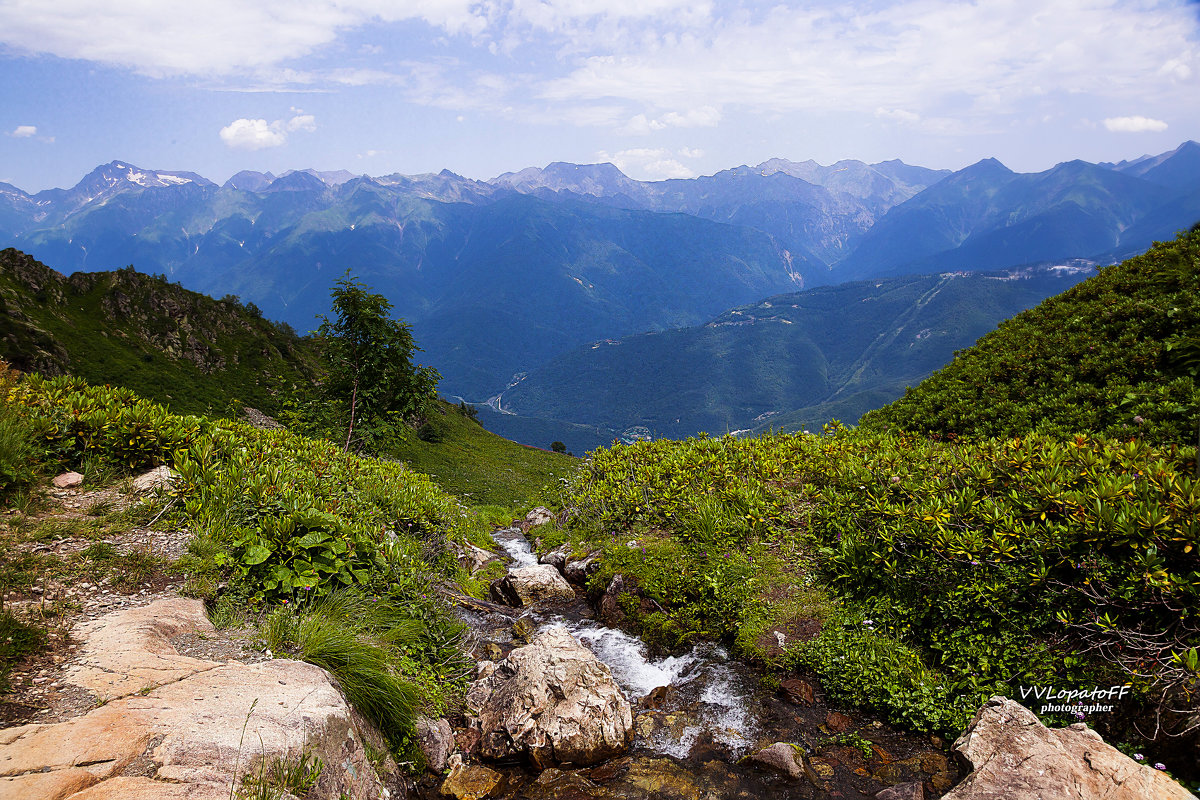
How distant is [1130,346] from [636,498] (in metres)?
12.2

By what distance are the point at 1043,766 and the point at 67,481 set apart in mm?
13031

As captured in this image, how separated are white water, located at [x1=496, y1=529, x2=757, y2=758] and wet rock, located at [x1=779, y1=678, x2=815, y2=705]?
22.6 inches

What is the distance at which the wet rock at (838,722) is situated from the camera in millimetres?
7477

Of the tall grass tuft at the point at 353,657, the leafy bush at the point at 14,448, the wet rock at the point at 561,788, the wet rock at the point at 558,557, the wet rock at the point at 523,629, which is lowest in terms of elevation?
the wet rock at the point at 558,557

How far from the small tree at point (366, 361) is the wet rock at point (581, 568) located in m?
9.23

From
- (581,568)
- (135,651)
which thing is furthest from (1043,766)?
(581,568)

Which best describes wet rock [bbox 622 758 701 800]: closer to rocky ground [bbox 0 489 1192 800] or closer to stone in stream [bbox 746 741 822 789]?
rocky ground [bbox 0 489 1192 800]

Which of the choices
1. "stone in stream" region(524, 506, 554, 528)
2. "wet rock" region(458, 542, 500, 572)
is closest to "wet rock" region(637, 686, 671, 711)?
"wet rock" region(458, 542, 500, 572)

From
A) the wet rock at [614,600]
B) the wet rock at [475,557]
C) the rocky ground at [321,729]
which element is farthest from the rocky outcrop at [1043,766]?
the wet rock at [475,557]

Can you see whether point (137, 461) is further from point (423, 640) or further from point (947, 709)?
point (947, 709)

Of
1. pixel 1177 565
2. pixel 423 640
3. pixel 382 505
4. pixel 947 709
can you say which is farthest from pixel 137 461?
pixel 1177 565

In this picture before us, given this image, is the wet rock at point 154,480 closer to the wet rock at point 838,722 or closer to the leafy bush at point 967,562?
the leafy bush at point 967,562

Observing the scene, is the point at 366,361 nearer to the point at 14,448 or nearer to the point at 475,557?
the point at 475,557

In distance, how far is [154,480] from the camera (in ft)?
29.9
